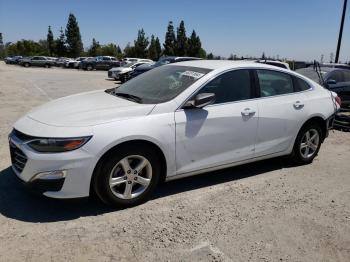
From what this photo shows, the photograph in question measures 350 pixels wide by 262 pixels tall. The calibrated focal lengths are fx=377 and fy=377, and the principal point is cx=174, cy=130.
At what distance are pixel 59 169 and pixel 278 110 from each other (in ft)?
10.0

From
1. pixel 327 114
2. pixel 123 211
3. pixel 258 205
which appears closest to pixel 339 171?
pixel 327 114

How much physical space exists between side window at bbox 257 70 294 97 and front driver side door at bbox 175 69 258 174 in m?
0.23

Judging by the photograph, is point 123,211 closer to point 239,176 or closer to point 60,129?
point 60,129

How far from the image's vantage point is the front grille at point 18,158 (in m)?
3.75

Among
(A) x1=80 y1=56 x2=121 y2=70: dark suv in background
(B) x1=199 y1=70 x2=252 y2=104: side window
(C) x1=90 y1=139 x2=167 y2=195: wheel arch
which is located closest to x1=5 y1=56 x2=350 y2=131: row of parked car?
(A) x1=80 y1=56 x2=121 y2=70: dark suv in background

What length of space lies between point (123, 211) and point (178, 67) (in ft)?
7.06

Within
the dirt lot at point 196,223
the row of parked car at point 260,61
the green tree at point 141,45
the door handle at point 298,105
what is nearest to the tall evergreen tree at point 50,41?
the green tree at point 141,45

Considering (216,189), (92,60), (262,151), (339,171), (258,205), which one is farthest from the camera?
(92,60)

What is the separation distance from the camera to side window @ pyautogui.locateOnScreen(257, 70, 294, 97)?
Answer: 16.9 feet

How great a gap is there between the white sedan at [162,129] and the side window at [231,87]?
0.01 meters

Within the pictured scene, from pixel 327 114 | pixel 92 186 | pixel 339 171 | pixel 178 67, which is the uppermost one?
pixel 178 67

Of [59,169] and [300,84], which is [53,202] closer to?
[59,169]

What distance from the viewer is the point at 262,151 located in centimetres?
516

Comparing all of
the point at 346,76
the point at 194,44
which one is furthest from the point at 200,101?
the point at 194,44
